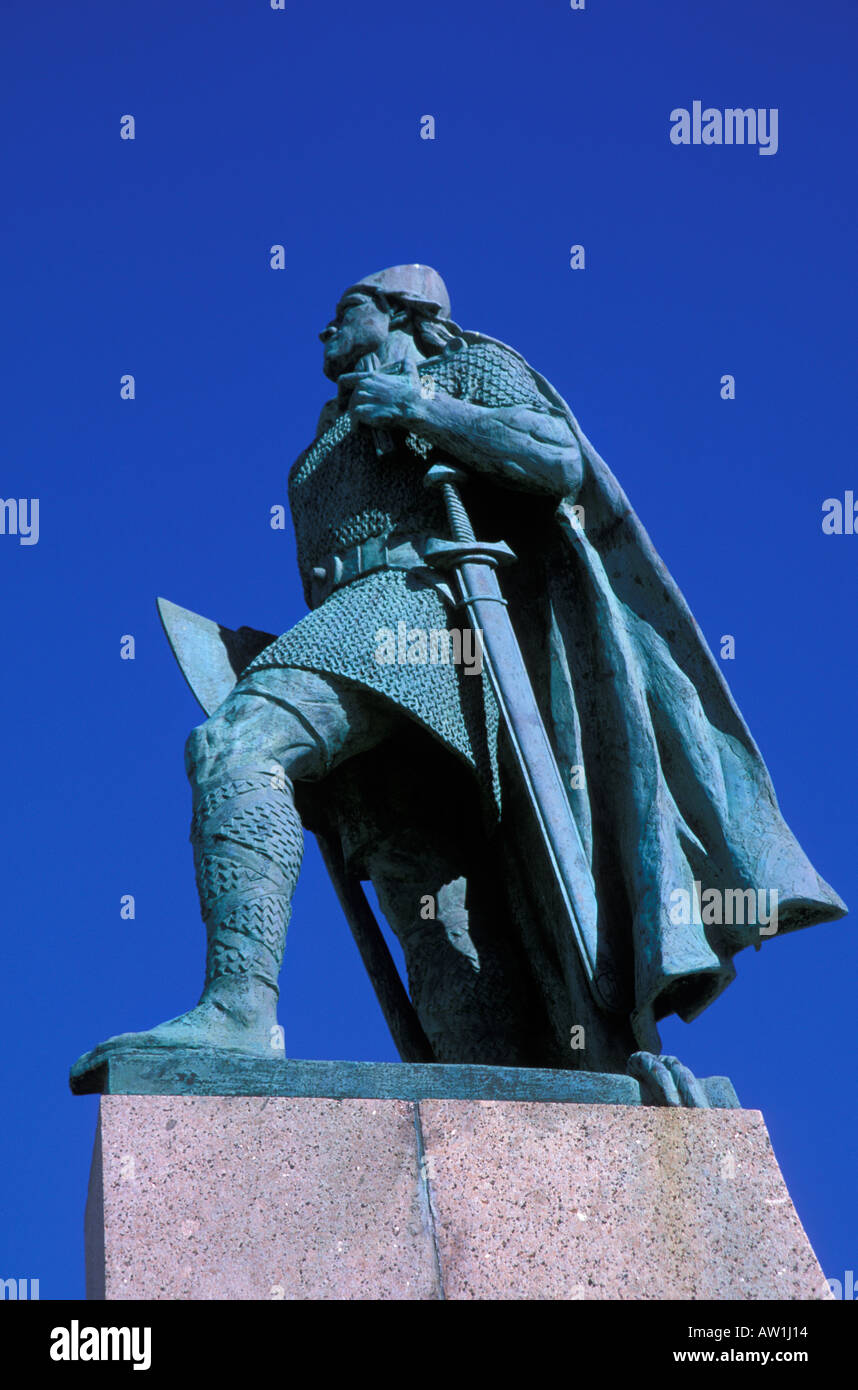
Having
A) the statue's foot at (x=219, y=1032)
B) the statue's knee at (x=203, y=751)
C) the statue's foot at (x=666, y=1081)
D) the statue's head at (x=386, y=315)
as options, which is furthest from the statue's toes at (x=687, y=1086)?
the statue's head at (x=386, y=315)

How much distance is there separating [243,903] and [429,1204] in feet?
3.96

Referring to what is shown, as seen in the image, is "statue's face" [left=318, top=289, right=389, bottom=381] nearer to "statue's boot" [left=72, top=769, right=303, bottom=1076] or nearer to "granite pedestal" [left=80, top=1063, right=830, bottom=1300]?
"statue's boot" [left=72, top=769, right=303, bottom=1076]

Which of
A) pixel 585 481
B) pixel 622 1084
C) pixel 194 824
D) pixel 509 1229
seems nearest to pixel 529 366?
pixel 585 481

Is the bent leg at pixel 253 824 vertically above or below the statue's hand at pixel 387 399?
below

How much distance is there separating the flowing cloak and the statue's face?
1.33 ft

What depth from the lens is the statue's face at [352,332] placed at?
802 cm

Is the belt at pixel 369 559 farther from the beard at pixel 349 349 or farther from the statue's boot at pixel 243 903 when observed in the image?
the statue's boot at pixel 243 903

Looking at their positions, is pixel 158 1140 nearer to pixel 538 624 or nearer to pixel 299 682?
pixel 299 682

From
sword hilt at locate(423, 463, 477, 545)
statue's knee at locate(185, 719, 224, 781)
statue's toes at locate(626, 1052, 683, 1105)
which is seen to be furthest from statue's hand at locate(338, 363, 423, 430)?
statue's toes at locate(626, 1052, 683, 1105)

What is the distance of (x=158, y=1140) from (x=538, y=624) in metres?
2.76

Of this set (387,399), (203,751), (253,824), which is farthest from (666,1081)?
(387,399)

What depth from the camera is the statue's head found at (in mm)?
8062

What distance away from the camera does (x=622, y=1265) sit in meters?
5.53

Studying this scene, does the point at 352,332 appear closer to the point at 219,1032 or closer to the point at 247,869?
the point at 247,869
